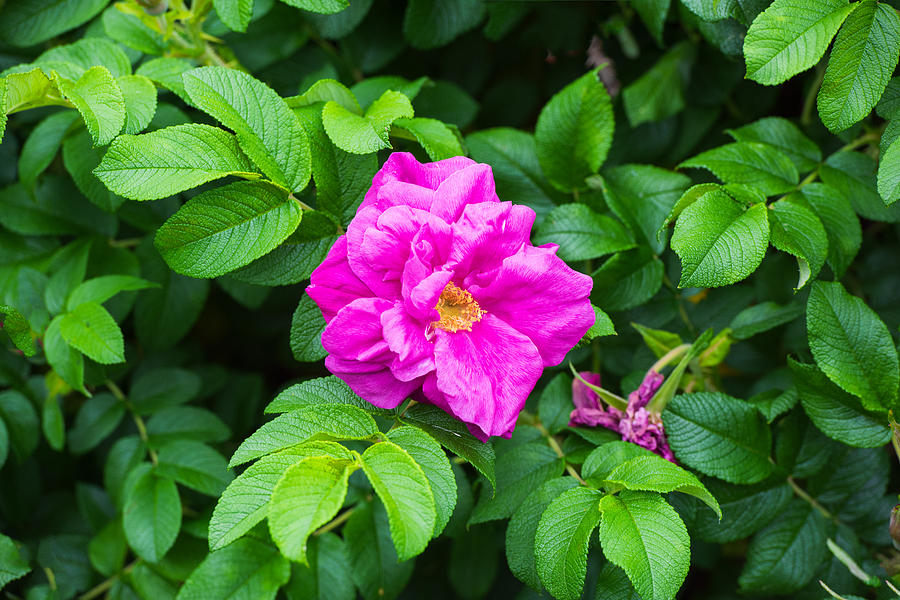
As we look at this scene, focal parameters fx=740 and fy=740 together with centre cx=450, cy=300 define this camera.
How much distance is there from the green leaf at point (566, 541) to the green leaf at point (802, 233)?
1.46ft

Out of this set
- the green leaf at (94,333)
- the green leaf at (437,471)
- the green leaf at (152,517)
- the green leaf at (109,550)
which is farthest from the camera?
the green leaf at (109,550)

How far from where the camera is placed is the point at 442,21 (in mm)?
1466

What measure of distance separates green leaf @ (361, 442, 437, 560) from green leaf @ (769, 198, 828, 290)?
2.02 ft

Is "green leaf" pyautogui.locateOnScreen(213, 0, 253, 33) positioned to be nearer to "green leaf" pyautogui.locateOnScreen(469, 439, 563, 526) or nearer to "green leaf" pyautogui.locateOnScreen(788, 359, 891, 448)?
"green leaf" pyautogui.locateOnScreen(469, 439, 563, 526)

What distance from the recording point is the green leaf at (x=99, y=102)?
38.5 inches

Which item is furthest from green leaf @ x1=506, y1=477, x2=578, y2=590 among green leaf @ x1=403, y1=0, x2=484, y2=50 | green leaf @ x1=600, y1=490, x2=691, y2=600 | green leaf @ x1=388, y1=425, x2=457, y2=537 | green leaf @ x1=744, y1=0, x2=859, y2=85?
green leaf @ x1=403, y1=0, x2=484, y2=50

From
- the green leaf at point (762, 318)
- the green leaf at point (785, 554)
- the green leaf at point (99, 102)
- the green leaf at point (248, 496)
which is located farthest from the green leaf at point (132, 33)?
the green leaf at point (785, 554)

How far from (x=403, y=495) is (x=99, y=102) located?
68cm

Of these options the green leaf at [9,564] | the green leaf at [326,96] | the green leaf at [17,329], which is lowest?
the green leaf at [9,564]

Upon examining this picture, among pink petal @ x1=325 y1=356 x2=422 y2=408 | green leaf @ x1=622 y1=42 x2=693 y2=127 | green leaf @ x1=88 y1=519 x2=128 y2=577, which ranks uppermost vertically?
green leaf @ x1=622 y1=42 x2=693 y2=127

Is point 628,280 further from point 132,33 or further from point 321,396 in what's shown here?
point 132,33

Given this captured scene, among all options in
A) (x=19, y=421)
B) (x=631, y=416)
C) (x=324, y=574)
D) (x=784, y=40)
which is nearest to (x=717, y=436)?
(x=631, y=416)

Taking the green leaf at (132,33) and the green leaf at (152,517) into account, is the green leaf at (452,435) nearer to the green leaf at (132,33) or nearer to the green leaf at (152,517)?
the green leaf at (152,517)

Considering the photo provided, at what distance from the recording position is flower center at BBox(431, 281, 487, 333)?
942 mm
